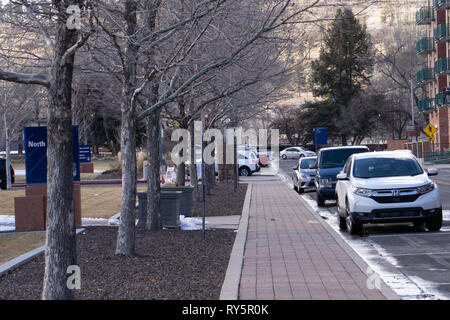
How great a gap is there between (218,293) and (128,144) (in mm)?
3874

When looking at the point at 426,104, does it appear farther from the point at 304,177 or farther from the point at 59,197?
the point at 59,197

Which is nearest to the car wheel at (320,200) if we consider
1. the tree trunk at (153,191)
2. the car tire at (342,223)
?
the car tire at (342,223)

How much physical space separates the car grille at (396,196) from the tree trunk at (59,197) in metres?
8.03

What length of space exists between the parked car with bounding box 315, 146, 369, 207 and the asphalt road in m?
4.56

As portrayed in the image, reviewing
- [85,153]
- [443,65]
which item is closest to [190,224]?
[85,153]

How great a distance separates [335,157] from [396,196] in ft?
28.7

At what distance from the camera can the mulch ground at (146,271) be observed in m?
7.77

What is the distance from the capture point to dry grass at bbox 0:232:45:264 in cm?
1139

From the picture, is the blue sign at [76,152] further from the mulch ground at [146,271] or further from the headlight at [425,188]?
the headlight at [425,188]

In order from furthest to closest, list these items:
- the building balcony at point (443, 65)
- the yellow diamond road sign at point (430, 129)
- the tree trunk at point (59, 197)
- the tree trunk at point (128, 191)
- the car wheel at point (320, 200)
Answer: the building balcony at point (443, 65) → the yellow diamond road sign at point (430, 129) → the car wheel at point (320, 200) → the tree trunk at point (128, 191) → the tree trunk at point (59, 197)

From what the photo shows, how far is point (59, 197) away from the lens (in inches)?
263

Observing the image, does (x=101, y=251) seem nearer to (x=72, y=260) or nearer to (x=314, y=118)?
(x=72, y=260)

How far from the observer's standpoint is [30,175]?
14148mm

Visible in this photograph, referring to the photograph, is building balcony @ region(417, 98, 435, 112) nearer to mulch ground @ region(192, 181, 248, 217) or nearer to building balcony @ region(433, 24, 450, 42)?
building balcony @ region(433, 24, 450, 42)
